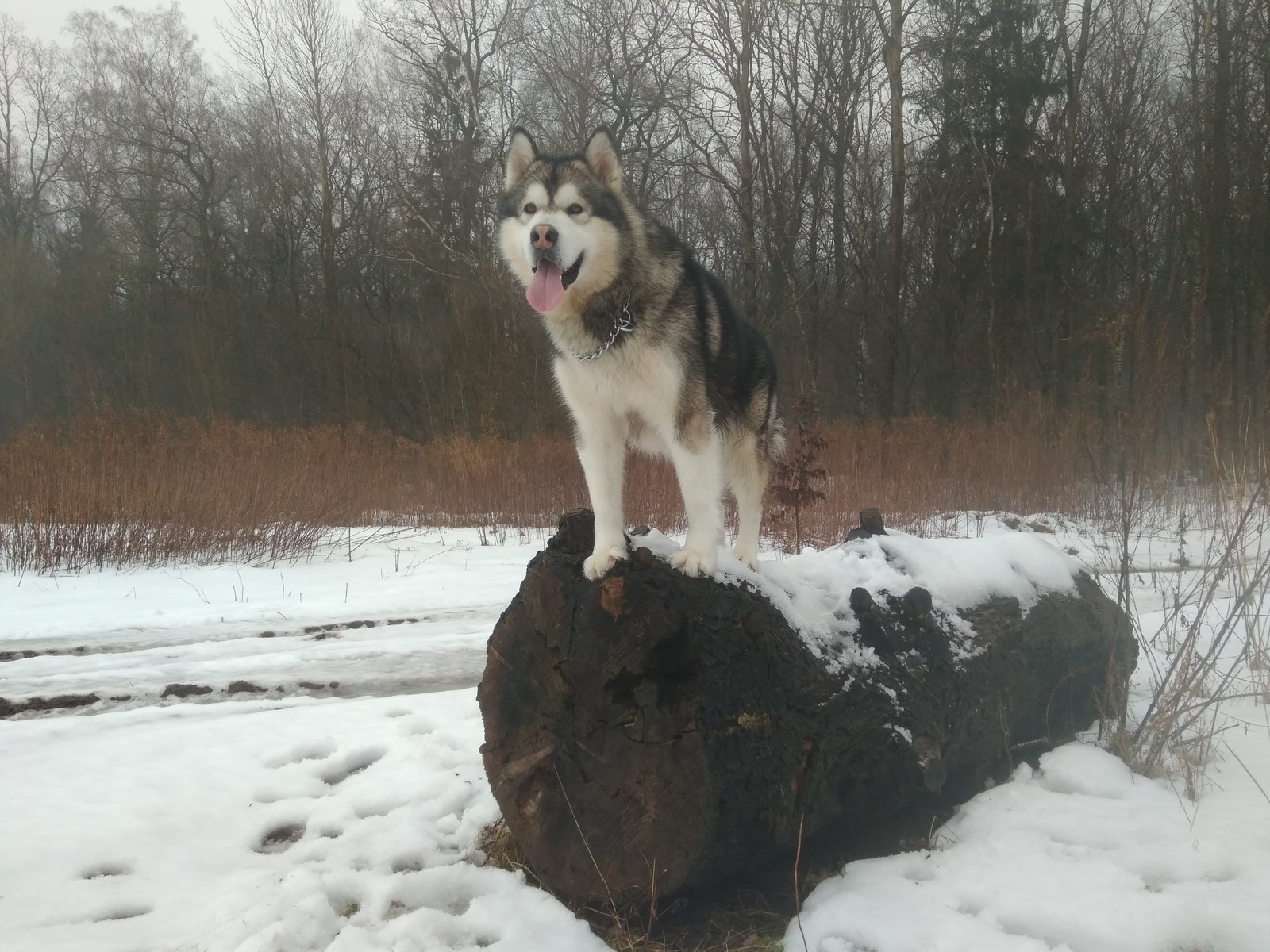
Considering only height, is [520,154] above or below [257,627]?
above

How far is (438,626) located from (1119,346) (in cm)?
479

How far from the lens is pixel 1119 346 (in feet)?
11.0

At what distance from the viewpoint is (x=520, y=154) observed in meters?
3.31

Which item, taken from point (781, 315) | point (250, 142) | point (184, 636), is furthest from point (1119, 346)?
point (250, 142)

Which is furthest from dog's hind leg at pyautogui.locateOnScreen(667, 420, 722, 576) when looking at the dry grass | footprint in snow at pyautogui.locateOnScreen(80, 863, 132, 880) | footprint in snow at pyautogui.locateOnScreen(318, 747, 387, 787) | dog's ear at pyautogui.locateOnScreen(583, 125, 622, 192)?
the dry grass

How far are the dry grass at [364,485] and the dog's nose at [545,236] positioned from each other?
18.5 ft

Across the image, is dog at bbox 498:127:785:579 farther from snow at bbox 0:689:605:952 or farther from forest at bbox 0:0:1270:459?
forest at bbox 0:0:1270:459

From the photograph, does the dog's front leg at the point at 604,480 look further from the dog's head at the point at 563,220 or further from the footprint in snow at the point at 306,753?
the footprint in snow at the point at 306,753

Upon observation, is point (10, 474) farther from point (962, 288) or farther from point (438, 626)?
point (962, 288)

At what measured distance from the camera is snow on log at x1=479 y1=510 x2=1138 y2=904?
2.33 m

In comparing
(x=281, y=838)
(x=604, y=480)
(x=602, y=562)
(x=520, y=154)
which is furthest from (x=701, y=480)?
(x=281, y=838)

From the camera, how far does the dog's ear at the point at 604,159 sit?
10.5 feet

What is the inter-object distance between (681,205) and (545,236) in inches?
724

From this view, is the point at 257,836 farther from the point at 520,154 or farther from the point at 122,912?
the point at 520,154
